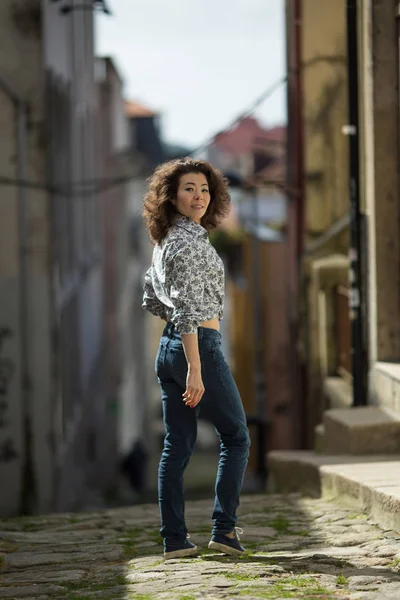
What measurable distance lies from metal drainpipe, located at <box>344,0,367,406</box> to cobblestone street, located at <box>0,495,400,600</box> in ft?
6.89

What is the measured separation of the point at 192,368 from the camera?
538 cm

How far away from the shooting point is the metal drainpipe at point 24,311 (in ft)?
47.9

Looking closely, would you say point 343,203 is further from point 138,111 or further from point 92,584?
point 138,111

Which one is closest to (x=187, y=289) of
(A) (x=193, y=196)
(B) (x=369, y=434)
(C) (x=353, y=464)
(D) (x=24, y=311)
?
(A) (x=193, y=196)

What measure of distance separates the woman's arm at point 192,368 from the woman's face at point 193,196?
56cm

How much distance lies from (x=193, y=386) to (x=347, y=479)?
6.65 feet

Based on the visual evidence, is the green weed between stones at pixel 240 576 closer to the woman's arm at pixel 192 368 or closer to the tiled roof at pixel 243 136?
the woman's arm at pixel 192 368

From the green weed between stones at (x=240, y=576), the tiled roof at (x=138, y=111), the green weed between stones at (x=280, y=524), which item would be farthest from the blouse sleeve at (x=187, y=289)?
the tiled roof at (x=138, y=111)

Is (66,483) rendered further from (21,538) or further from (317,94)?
(21,538)

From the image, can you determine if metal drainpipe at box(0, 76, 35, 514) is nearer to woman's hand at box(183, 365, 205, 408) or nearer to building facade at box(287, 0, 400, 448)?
building facade at box(287, 0, 400, 448)

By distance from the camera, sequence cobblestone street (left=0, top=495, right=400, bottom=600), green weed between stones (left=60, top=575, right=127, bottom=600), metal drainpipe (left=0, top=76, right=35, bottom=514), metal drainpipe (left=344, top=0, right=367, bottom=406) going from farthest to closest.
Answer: metal drainpipe (left=0, top=76, right=35, bottom=514), metal drainpipe (left=344, top=0, right=367, bottom=406), green weed between stones (left=60, top=575, right=127, bottom=600), cobblestone street (left=0, top=495, right=400, bottom=600)

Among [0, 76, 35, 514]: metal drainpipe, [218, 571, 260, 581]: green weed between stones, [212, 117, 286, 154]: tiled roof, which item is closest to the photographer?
[218, 571, 260, 581]: green weed between stones

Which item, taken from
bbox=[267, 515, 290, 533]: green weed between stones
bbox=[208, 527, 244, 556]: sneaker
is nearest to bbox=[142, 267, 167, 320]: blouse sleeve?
bbox=[208, 527, 244, 556]: sneaker

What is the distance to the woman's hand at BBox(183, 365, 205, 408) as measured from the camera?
539 cm
